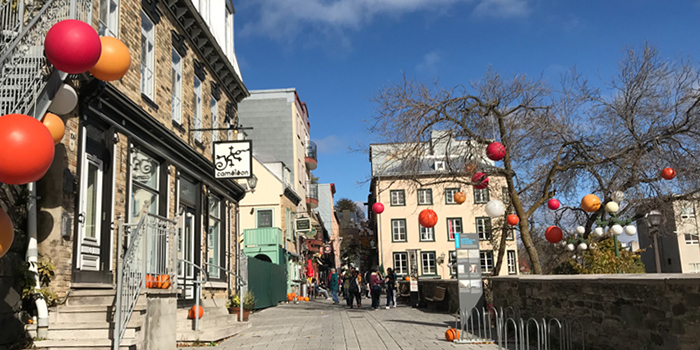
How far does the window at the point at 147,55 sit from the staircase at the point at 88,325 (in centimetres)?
534

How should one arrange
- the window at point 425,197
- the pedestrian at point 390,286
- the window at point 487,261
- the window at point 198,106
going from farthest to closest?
the window at point 425,197
the window at point 487,261
the pedestrian at point 390,286
the window at point 198,106

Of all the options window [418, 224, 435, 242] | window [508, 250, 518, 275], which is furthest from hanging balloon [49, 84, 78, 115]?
window [508, 250, 518, 275]

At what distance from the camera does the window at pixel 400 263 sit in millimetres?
50344

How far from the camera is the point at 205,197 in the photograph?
16.6 metres

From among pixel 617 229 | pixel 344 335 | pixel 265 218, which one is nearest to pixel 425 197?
pixel 265 218

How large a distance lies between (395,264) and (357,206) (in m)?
32.7

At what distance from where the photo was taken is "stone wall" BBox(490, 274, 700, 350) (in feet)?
21.9

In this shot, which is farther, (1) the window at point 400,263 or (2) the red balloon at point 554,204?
(1) the window at point 400,263

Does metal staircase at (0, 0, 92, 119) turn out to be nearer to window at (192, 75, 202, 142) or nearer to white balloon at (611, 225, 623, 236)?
window at (192, 75, 202, 142)

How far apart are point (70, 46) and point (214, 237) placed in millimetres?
11914

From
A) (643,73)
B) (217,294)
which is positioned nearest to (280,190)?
(217,294)

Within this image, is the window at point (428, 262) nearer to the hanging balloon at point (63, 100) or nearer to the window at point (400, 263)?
the window at point (400, 263)

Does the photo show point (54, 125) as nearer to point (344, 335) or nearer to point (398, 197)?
point (344, 335)

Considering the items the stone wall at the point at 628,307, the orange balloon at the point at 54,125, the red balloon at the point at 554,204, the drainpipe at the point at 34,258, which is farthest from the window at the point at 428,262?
the orange balloon at the point at 54,125
